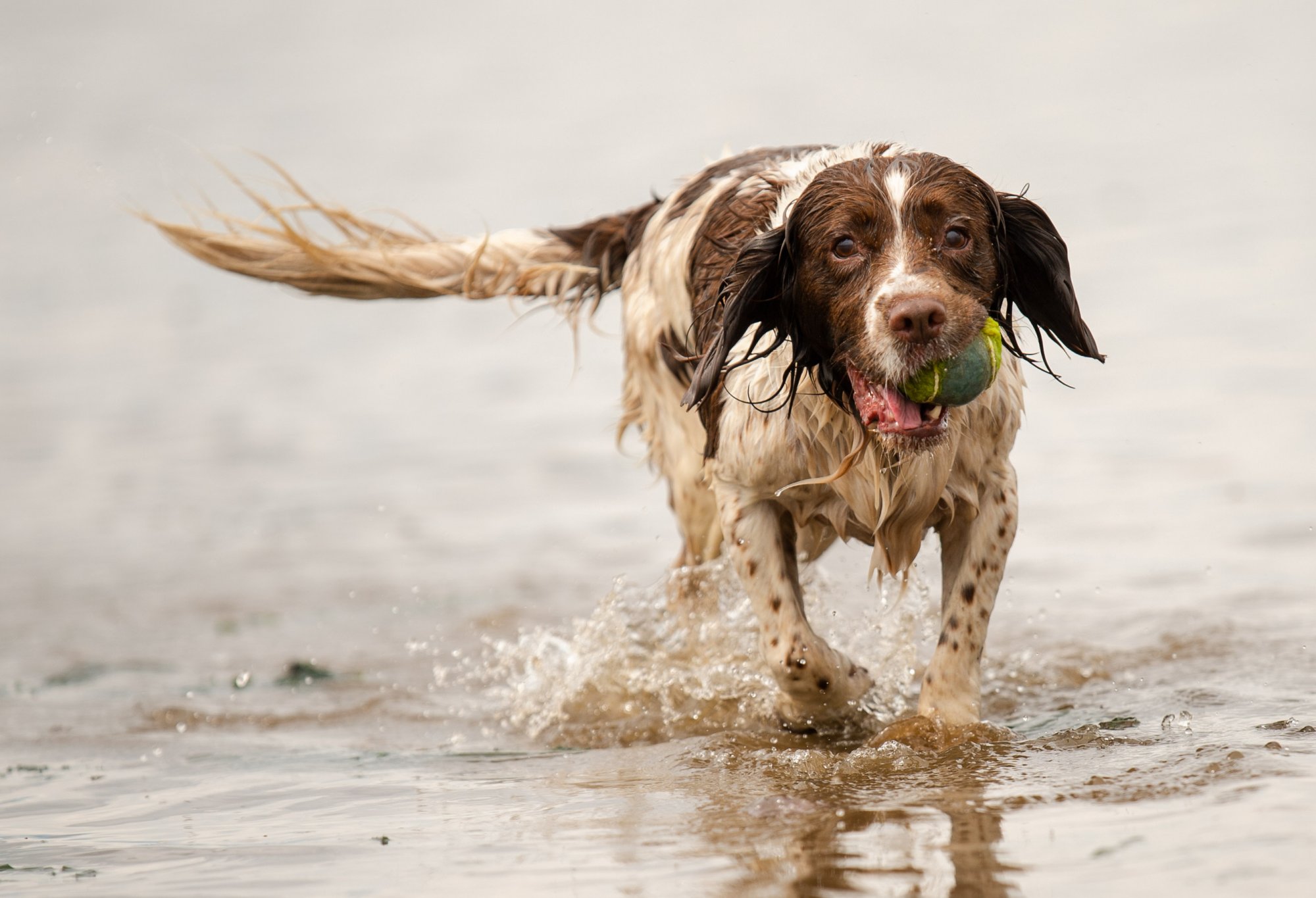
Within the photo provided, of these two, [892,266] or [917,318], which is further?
[892,266]

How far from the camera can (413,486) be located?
8352 mm

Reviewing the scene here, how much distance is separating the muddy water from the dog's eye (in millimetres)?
1022

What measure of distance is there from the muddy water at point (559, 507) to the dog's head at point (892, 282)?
0.80m

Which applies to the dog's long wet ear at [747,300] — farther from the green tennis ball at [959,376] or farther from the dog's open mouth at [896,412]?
the green tennis ball at [959,376]

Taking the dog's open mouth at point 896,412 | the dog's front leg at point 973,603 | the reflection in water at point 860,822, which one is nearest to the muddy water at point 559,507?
the reflection in water at point 860,822

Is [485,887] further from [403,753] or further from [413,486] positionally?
[413,486]

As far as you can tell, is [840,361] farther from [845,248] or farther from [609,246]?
[609,246]

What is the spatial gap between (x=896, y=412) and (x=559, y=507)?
460 centimetres

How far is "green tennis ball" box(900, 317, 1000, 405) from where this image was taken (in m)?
3.09

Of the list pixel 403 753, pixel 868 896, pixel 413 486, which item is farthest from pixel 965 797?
pixel 413 486

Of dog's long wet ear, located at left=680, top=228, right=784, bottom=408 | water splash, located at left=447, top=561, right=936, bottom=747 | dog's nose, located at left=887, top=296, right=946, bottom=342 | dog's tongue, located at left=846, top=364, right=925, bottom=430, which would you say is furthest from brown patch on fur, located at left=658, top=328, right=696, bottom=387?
dog's nose, located at left=887, top=296, right=946, bottom=342

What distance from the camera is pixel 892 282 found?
3.09 meters

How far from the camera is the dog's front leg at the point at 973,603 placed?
364 cm

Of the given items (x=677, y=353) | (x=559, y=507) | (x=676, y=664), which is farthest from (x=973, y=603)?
(x=559, y=507)
